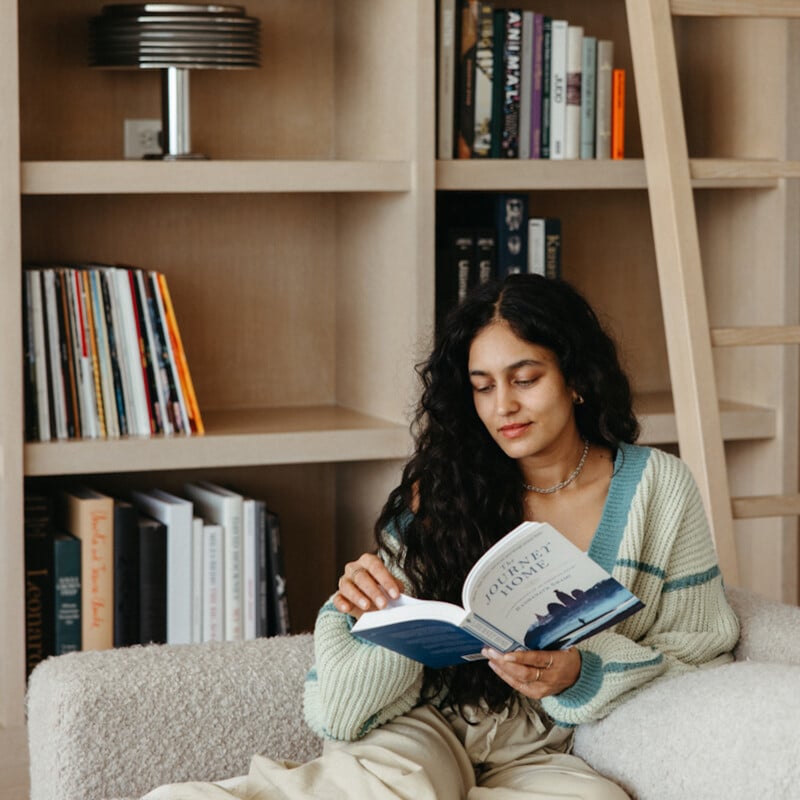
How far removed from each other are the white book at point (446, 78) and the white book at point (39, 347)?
66 cm

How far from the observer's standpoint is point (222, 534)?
2168mm

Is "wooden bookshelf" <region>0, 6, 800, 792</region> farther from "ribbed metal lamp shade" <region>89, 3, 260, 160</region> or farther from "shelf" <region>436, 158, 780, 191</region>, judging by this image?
"ribbed metal lamp shade" <region>89, 3, 260, 160</region>

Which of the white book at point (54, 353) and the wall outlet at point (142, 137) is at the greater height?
the wall outlet at point (142, 137)

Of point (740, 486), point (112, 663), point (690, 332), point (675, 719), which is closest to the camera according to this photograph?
point (675, 719)

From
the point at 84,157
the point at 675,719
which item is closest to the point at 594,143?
the point at 84,157

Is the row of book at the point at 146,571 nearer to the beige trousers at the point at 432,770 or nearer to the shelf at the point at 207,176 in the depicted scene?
the shelf at the point at 207,176

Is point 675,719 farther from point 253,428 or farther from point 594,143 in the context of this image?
point 594,143

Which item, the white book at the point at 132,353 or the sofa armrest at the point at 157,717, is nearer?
the sofa armrest at the point at 157,717

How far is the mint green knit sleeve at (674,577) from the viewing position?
4.92 ft

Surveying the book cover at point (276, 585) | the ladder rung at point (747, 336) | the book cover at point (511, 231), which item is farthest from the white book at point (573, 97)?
the book cover at point (276, 585)

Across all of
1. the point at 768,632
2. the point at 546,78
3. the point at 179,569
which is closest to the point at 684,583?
the point at 768,632

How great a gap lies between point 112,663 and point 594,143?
126 centimetres

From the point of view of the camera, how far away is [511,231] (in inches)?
88.7

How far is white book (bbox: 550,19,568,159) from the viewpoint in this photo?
221 centimetres
